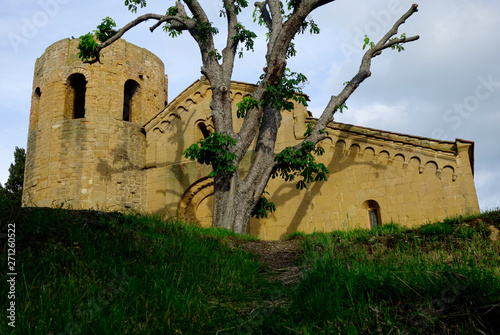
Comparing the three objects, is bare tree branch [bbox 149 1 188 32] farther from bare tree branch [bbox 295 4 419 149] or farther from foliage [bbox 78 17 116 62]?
bare tree branch [bbox 295 4 419 149]

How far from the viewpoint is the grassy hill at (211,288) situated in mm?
3232

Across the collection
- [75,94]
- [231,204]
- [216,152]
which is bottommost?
[231,204]

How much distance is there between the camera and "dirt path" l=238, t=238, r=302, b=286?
5332 millimetres

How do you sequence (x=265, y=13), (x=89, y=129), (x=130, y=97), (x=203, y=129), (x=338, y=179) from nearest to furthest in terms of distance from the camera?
(x=265, y=13) → (x=338, y=179) → (x=89, y=129) → (x=203, y=129) → (x=130, y=97)

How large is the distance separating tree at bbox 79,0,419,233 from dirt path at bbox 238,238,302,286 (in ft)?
5.31

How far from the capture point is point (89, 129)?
15.3 m

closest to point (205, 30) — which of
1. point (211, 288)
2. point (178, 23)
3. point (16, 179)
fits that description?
point (178, 23)

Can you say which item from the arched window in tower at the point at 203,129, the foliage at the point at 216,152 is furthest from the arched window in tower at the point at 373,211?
the arched window in tower at the point at 203,129

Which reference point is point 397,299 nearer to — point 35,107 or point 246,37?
point 246,37

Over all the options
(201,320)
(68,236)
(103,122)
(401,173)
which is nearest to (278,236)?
(401,173)

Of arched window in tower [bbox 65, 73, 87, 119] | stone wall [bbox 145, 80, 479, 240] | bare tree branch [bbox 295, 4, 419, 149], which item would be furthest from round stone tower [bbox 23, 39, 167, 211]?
bare tree branch [bbox 295, 4, 419, 149]

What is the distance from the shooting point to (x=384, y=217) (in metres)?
12.0

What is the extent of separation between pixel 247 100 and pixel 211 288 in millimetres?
6330

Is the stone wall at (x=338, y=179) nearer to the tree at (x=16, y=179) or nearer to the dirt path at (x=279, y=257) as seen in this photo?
the dirt path at (x=279, y=257)
